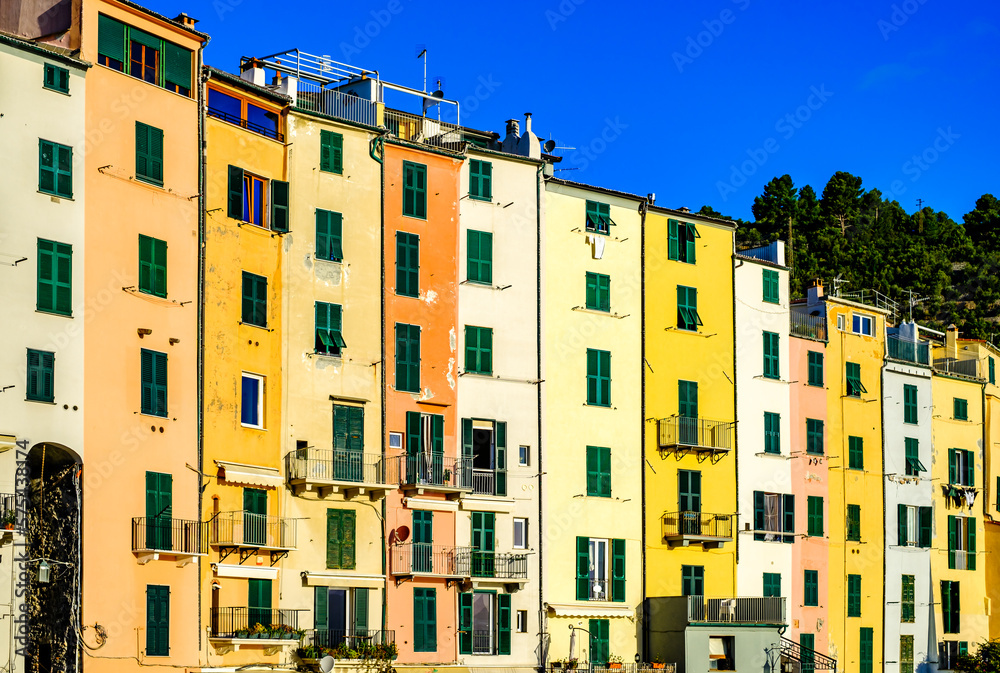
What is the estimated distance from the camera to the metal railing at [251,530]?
53125mm

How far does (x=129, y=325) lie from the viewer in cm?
5084

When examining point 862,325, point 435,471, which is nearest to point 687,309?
point 862,325

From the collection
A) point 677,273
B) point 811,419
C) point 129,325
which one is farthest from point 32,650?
point 811,419

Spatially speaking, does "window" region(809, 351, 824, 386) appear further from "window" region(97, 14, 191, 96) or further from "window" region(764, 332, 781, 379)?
"window" region(97, 14, 191, 96)

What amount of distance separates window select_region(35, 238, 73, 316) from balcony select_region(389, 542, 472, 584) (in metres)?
16.0

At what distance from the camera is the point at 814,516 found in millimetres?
74438

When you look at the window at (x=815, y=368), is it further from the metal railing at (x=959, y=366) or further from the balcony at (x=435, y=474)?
the balcony at (x=435, y=474)

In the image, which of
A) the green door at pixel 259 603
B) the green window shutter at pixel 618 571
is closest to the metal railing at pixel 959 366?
the green window shutter at pixel 618 571

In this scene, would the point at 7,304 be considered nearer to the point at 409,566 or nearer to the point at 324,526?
the point at 324,526

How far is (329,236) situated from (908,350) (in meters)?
35.9

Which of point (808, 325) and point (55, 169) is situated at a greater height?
point (55, 169)

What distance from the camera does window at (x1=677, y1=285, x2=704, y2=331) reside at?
6969 centimetres

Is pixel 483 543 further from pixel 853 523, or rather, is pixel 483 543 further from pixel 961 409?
pixel 961 409

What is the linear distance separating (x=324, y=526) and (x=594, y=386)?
1434 cm
